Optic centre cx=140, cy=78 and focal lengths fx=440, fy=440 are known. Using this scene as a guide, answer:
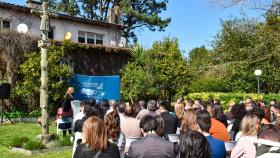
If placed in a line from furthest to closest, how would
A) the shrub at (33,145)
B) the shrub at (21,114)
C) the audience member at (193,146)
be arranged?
the shrub at (21,114), the shrub at (33,145), the audience member at (193,146)

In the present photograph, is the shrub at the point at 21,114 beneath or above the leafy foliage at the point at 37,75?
beneath

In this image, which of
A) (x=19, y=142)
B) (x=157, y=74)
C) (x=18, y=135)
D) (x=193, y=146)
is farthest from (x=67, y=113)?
(x=157, y=74)

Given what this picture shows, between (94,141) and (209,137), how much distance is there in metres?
1.67

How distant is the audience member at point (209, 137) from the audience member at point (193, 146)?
0.80m

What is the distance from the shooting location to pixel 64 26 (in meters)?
27.5

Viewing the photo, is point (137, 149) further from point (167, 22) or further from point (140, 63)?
point (167, 22)

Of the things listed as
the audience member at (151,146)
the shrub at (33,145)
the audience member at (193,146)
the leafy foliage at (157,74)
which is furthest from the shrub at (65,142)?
the leafy foliage at (157,74)

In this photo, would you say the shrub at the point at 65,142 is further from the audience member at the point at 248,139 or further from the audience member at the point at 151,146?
the audience member at the point at 248,139

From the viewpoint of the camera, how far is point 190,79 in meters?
28.6

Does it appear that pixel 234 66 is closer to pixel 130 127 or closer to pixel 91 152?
pixel 130 127

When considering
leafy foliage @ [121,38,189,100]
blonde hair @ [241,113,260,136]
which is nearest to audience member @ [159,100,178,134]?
blonde hair @ [241,113,260,136]

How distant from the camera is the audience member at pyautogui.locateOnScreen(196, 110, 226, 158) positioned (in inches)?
224

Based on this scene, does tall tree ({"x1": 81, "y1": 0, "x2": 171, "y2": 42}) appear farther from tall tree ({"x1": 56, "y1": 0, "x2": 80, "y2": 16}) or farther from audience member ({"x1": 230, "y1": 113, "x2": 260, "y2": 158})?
audience member ({"x1": 230, "y1": 113, "x2": 260, "y2": 158})

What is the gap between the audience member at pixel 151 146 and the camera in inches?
226
